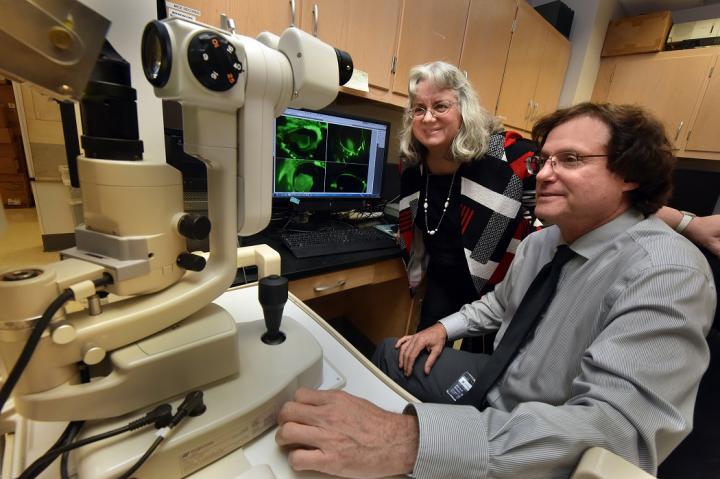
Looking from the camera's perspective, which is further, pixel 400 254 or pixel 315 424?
pixel 400 254

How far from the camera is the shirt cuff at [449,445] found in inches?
17.5

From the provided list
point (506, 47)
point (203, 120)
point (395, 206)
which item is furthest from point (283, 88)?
point (506, 47)

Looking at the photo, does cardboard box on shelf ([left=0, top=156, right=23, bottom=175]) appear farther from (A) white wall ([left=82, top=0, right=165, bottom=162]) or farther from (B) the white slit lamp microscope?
(B) the white slit lamp microscope

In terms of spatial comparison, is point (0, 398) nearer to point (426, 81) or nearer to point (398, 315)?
point (426, 81)

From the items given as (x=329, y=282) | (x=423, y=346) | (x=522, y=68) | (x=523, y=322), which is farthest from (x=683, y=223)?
(x=522, y=68)

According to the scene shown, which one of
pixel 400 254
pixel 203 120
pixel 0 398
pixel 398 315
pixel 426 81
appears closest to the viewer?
pixel 0 398

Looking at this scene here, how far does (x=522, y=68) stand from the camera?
232cm

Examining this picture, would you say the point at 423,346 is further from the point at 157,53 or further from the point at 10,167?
the point at 10,167

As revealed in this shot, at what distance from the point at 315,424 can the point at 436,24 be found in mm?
1845

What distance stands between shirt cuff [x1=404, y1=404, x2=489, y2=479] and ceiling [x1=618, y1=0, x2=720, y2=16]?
3898 millimetres

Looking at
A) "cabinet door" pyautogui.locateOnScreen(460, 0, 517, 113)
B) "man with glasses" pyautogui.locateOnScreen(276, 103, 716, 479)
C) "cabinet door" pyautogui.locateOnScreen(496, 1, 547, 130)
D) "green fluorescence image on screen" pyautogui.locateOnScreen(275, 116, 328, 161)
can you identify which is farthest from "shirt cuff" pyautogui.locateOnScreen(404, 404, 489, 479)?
"cabinet door" pyautogui.locateOnScreen(496, 1, 547, 130)

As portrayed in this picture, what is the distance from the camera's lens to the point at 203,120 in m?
0.43

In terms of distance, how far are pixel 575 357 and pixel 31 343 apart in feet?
2.85

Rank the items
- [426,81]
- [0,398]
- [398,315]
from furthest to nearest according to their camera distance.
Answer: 1. [398,315]
2. [426,81]
3. [0,398]
